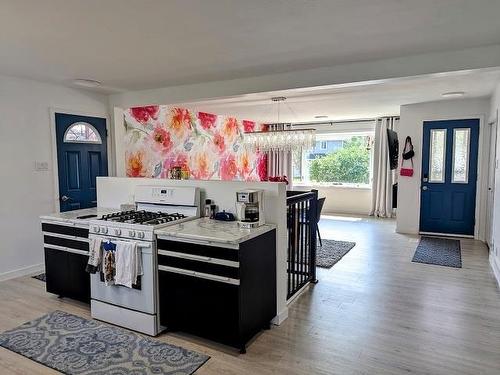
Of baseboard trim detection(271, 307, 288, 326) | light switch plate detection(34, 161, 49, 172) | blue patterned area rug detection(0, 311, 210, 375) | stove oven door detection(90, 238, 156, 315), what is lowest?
blue patterned area rug detection(0, 311, 210, 375)

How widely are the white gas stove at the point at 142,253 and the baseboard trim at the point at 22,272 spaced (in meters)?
1.71

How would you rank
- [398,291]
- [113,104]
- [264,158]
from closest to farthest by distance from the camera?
[398,291], [113,104], [264,158]

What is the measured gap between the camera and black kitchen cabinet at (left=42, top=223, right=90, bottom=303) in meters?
3.20

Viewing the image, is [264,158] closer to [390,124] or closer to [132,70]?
[390,124]

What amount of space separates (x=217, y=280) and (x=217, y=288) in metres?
0.06

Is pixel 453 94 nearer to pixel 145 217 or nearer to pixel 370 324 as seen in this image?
→ pixel 370 324

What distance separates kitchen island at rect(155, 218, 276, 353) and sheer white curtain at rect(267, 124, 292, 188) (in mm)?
6590

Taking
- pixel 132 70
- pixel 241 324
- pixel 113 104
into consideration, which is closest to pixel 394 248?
pixel 241 324

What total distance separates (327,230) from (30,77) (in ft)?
17.5

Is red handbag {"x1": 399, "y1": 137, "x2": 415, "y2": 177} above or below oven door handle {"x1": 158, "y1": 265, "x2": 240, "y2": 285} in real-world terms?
above

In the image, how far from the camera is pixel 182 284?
263 cm

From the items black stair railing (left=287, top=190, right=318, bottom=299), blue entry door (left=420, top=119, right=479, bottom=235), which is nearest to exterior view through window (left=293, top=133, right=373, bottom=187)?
blue entry door (left=420, top=119, right=479, bottom=235)

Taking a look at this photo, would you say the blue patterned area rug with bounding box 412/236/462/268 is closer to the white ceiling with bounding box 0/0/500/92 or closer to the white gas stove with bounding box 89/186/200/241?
the white ceiling with bounding box 0/0/500/92

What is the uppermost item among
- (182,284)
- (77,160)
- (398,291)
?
(77,160)
